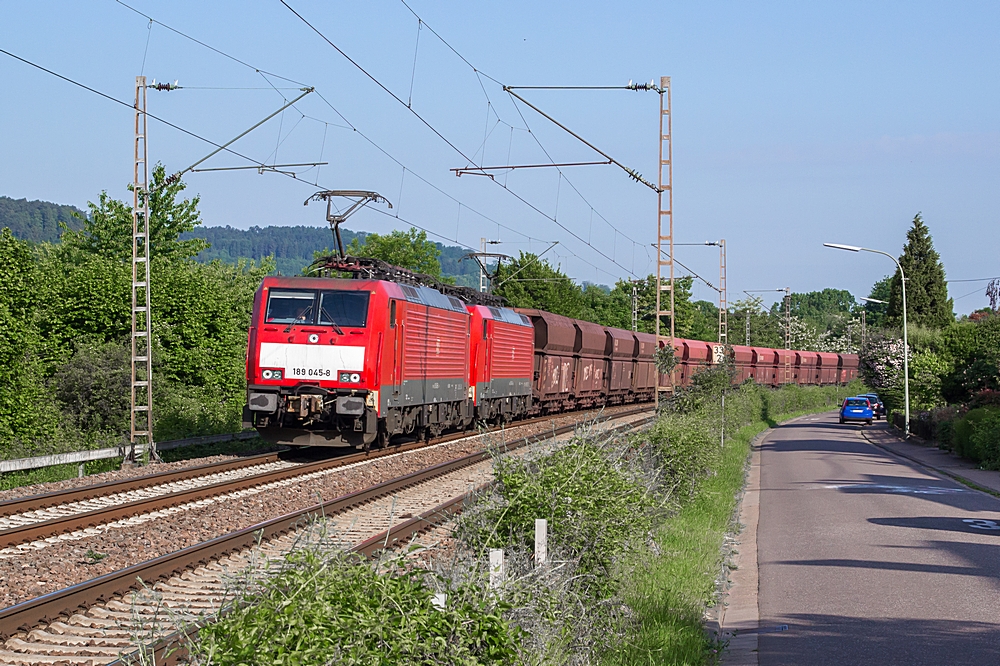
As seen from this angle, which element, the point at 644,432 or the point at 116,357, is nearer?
the point at 644,432

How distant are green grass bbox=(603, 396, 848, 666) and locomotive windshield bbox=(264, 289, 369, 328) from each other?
7.10 meters

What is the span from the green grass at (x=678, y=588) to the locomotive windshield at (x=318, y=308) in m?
7.10

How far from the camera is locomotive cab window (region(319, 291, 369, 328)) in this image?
2027 centimetres

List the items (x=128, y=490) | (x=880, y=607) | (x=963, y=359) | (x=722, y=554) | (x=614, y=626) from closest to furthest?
1. (x=614, y=626)
2. (x=880, y=607)
3. (x=722, y=554)
4. (x=128, y=490)
5. (x=963, y=359)

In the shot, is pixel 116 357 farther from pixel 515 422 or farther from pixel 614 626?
pixel 614 626

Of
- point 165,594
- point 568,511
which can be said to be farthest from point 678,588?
point 165,594

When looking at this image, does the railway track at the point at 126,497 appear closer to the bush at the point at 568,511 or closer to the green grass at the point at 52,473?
the green grass at the point at 52,473

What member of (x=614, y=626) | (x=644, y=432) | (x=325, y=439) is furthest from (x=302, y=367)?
(x=614, y=626)

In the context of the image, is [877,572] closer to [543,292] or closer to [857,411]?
[857,411]

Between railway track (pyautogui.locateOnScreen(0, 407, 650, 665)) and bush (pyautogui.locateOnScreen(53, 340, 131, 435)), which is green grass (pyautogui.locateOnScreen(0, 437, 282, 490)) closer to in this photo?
bush (pyautogui.locateOnScreen(53, 340, 131, 435))

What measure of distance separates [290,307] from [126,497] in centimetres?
600

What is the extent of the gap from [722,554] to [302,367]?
9630 mm

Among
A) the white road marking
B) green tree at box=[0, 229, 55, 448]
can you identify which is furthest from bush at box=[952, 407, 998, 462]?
green tree at box=[0, 229, 55, 448]

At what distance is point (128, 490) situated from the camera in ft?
53.1
